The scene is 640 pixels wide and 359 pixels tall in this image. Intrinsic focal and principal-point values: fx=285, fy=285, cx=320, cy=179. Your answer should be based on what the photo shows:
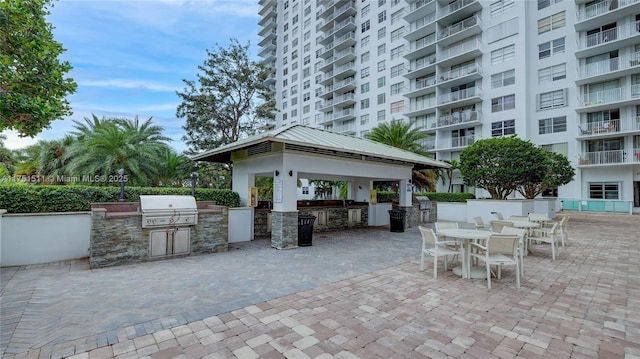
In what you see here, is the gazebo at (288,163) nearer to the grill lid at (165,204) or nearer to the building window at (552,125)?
the grill lid at (165,204)

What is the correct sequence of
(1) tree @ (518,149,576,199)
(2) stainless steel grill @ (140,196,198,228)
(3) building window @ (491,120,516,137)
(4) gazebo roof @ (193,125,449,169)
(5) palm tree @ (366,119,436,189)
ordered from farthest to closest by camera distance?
1. (3) building window @ (491,120,516,137)
2. (5) palm tree @ (366,119,436,189)
3. (1) tree @ (518,149,576,199)
4. (4) gazebo roof @ (193,125,449,169)
5. (2) stainless steel grill @ (140,196,198,228)

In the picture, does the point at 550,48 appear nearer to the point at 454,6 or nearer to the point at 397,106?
the point at 454,6

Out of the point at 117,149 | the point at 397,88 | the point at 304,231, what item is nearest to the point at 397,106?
the point at 397,88

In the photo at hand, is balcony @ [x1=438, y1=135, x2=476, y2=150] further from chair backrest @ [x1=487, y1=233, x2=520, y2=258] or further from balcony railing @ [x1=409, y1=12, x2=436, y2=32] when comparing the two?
chair backrest @ [x1=487, y1=233, x2=520, y2=258]

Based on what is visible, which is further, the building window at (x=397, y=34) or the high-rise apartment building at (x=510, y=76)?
the building window at (x=397, y=34)

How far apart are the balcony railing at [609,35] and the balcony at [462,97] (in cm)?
767

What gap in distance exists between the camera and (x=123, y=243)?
6.75m

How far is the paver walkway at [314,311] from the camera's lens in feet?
10.5

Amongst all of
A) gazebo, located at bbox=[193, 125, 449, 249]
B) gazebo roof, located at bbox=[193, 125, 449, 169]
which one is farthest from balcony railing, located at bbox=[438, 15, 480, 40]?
gazebo, located at bbox=[193, 125, 449, 249]

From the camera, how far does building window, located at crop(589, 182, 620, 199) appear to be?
→ 73.0ft

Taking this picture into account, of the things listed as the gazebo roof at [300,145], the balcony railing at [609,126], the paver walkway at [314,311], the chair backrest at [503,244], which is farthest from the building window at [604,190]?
the chair backrest at [503,244]

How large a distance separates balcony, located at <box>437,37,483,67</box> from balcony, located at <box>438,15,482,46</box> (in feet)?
2.23

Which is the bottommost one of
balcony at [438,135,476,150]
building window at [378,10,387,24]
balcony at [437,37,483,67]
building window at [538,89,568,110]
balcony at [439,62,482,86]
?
balcony at [438,135,476,150]

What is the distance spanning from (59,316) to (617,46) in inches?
1320
